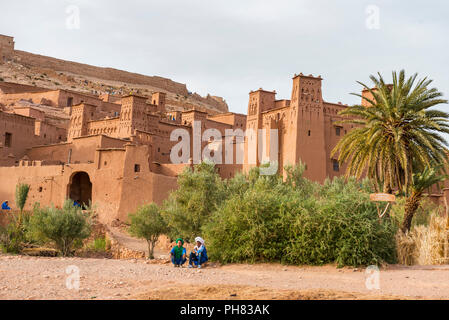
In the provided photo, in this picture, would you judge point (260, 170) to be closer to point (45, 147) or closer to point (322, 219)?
point (322, 219)

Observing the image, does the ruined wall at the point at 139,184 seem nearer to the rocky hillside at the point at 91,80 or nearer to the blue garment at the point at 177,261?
the blue garment at the point at 177,261

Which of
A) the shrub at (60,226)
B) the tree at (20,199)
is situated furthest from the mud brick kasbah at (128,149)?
the shrub at (60,226)

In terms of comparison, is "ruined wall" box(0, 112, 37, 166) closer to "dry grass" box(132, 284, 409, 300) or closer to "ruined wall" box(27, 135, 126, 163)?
"ruined wall" box(27, 135, 126, 163)

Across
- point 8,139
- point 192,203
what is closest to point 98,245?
point 192,203

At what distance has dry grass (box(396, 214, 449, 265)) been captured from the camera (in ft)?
47.3

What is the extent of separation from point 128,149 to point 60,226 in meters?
10.9

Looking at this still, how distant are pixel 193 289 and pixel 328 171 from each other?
23931mm

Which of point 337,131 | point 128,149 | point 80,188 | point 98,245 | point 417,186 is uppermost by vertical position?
point 337,131

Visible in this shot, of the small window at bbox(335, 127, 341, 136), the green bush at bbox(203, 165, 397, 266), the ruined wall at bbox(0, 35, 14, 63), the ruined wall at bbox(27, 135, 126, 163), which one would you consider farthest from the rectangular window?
the ruined wall at bbox(0, 35, 14, 63)

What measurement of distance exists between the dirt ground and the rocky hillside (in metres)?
53.2

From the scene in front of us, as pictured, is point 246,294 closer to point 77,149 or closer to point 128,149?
point 128,149

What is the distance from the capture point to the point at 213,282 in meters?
10.0

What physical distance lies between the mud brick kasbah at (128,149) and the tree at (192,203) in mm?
7819

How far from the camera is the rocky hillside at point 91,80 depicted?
214 feet
